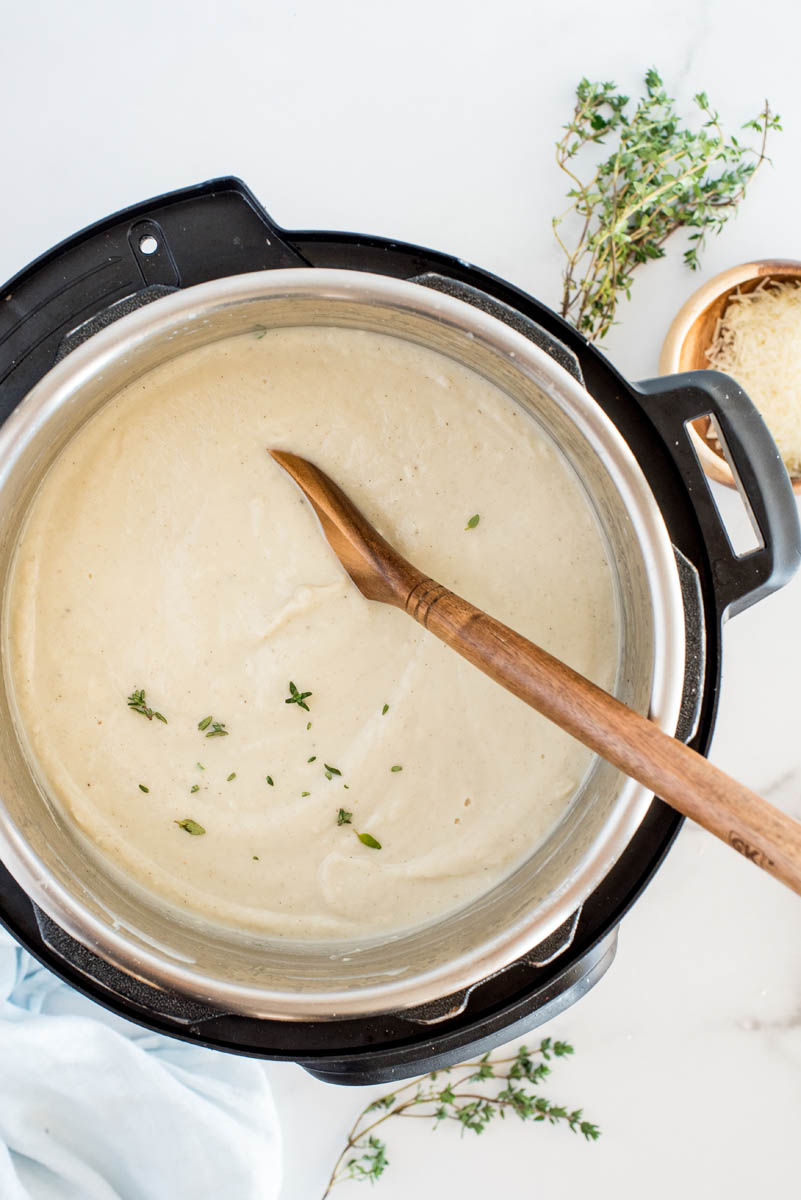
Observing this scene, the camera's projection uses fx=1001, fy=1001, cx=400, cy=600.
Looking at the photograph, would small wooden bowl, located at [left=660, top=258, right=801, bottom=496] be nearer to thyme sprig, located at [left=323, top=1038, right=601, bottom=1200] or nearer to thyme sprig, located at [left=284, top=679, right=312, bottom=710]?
thyme sprig, located at [left=284, top=679, right=312, bottom=710]

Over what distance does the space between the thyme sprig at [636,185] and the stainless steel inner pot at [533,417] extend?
241 mm

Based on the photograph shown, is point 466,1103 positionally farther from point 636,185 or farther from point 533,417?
point 636,185

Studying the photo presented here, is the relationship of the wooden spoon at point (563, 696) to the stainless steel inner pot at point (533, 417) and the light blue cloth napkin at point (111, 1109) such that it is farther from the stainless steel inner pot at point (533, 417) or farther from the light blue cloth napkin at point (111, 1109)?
the light blue cloth napkin at point (111, 1109)

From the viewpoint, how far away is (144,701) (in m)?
1.08

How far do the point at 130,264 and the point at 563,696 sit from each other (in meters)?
0.57

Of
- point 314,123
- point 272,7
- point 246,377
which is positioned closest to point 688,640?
point 246,377

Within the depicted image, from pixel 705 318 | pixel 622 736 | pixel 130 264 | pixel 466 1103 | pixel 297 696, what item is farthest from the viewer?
pixel 466 1103

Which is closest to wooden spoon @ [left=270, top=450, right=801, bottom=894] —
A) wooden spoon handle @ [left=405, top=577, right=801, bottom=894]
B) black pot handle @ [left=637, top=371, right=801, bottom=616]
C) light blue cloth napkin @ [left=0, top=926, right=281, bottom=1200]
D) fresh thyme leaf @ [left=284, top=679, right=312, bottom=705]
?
wooden spoon handle @ [left=405, top=577, right=801, bottom=894]

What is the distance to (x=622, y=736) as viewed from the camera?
0.77 metres

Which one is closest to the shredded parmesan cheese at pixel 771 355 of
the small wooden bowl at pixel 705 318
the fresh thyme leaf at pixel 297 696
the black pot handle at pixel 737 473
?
the small wooden bowl at pixel 705 318

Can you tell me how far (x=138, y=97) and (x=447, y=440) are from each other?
1.93ft

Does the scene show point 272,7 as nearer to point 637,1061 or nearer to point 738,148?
point 738,148

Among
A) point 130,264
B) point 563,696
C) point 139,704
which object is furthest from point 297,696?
point 130,264

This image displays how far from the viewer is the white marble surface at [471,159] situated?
1203mm
